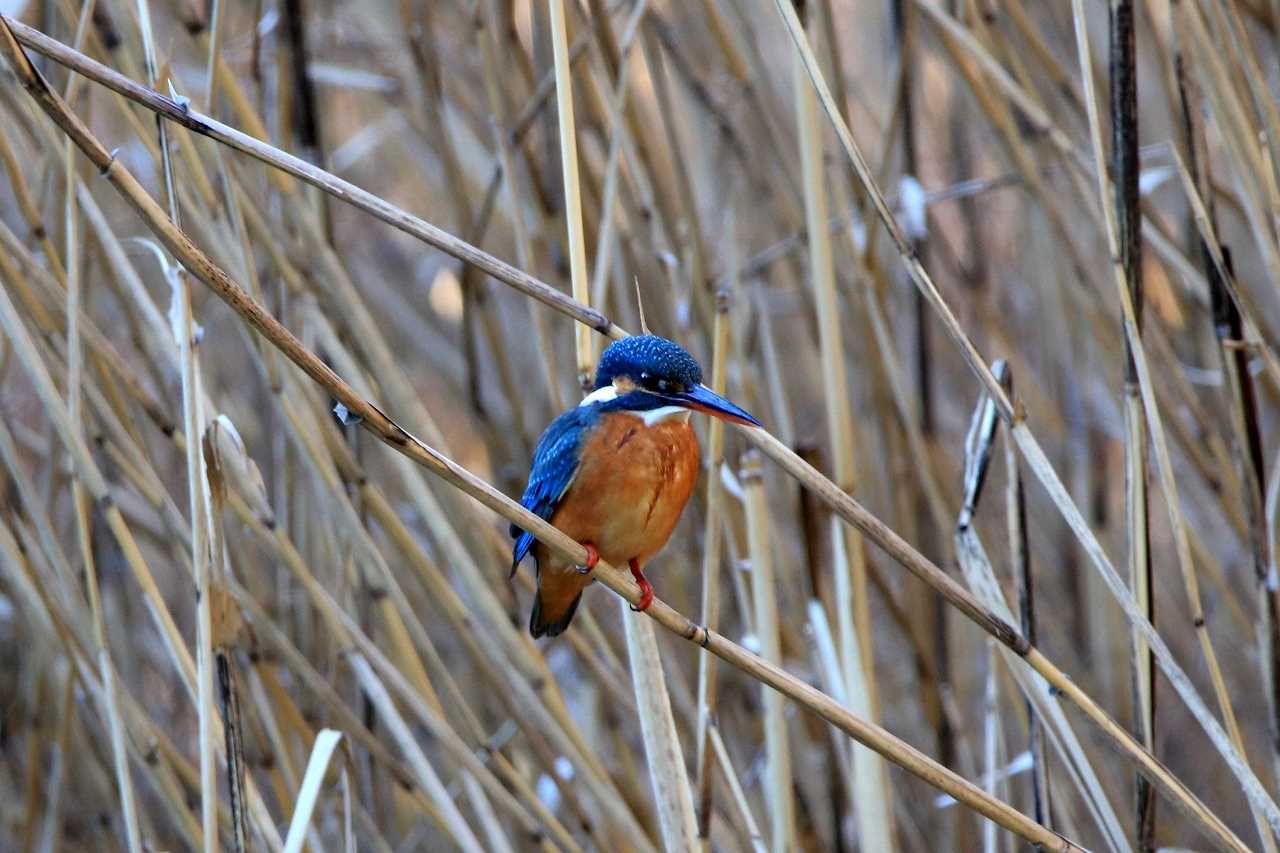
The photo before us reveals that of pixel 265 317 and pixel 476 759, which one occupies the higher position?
pixel 265 317

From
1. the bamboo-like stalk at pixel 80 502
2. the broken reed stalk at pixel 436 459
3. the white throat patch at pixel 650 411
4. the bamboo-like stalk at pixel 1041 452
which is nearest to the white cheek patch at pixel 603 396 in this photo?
the white throat patch at pixel 650 411

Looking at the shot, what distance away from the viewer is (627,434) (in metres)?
1.76

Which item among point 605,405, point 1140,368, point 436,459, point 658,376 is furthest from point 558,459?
point 1140,368

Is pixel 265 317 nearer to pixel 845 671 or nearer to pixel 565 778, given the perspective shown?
pixel 845 671

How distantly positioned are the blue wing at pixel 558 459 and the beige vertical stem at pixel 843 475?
35 centimetres

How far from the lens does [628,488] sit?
1.73m

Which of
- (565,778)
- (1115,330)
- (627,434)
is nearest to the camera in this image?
(627,434)

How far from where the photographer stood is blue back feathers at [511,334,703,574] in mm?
1659

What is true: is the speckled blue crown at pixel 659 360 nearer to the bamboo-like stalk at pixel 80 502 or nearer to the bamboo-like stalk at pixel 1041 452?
the bamboo-like stalk at pixel 1041 452

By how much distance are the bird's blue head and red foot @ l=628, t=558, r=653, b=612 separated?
24 centimetres

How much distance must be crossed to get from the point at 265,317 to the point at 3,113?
117cm

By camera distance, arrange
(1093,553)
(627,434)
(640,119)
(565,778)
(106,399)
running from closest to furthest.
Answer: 1. (1093,553)
2. (627,434)
3. (106,399)
4. (565,778)
5. (640,119)

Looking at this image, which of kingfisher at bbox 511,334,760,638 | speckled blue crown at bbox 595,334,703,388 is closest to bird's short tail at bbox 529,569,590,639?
kingfisher at bbox 511,334,760,638

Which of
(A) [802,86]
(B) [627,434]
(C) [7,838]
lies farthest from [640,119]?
(C) [7,838]
